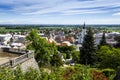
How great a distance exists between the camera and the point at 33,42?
97.1 ft

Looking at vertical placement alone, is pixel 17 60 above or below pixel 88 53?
above

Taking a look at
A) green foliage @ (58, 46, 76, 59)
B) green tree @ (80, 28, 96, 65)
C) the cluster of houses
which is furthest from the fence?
the cluster of houses

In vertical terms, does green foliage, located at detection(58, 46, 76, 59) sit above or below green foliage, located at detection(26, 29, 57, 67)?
below

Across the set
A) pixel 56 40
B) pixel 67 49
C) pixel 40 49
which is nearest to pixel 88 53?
pixel 40 49

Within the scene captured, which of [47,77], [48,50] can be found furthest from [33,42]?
[47,77]

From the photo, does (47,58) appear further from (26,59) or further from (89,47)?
(26,59)

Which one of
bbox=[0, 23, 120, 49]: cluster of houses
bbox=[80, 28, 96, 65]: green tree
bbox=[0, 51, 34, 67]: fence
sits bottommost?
bbox=[0, 23, 120, 49]: cluster of houses

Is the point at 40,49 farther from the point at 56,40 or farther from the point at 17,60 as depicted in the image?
the point at 56,40

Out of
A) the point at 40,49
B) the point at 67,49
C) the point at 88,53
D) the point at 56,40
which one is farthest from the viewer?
the point at 56,40

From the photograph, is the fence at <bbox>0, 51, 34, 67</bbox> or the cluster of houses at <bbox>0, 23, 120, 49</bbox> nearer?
the fence at <bbox>0, 51, 34, 67</bbox>

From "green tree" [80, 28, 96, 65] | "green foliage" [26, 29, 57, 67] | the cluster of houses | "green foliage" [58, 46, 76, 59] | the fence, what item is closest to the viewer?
the fence

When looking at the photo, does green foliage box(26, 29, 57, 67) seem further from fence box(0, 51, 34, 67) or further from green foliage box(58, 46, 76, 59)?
green foliage box(58, 46, 76, 59)

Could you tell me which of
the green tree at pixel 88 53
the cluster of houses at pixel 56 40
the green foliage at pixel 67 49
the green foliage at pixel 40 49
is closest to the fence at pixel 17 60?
the green foliage at pixel 40 49

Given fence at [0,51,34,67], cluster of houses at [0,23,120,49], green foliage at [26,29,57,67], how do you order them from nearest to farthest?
1. fence at [0,51,34,67]
2. green foliage at [26,29,57,67]
3. cluster of houses at [0,23,120,49]
